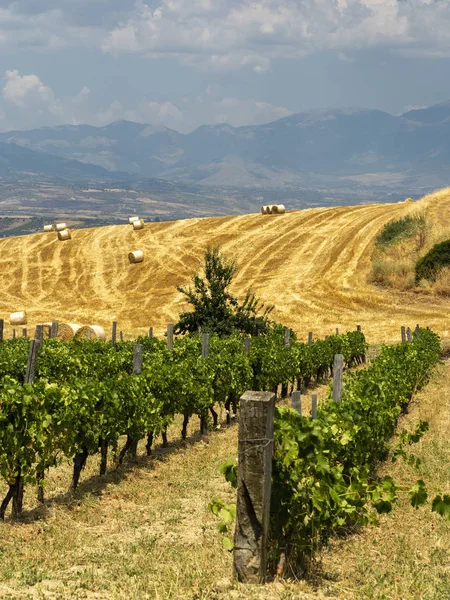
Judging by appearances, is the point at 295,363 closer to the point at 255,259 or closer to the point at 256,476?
the point at 256,476

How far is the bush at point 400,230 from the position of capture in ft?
194

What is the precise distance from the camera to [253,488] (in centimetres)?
771

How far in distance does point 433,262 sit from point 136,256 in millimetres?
23463

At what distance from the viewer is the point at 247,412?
7.77 meters

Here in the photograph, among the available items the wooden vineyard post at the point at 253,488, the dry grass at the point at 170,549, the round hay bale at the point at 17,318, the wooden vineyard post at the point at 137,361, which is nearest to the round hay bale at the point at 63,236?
the round hay bale at the point at 17,318

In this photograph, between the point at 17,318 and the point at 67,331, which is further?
the point at 17,318

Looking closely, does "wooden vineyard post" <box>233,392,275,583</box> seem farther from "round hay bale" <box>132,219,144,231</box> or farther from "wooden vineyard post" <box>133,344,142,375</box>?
"round hay bale" <box>132,219,144,231</box>

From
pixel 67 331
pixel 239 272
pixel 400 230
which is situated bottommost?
pixel 67 331

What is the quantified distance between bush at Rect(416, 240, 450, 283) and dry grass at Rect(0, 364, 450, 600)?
38515 millimetres

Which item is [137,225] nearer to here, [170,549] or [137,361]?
[137,361]

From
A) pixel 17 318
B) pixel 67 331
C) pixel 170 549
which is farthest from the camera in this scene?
pixel 17 318

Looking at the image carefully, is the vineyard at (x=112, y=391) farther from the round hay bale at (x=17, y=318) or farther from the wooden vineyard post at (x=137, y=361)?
the round hay bale at (x=17, y=318)

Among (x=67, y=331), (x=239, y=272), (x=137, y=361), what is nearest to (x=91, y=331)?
(x=67, y=331)

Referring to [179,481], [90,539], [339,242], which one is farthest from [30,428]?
[339,242]
